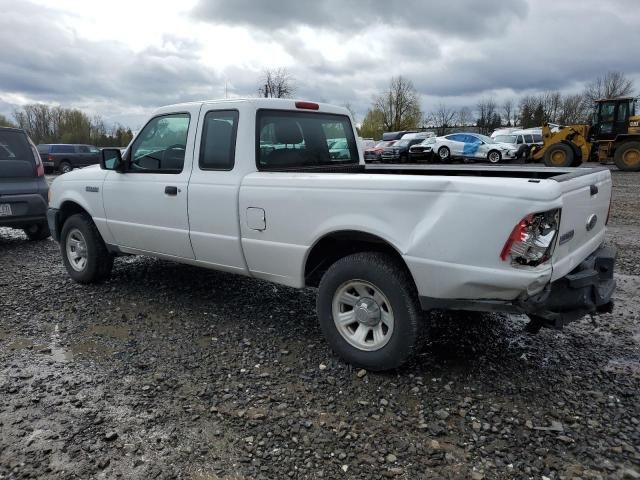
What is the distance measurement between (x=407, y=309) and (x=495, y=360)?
0.96 m

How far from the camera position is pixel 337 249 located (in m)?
3.77

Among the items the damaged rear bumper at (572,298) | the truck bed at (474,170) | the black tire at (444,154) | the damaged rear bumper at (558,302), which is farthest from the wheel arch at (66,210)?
the black tire at (444,154)

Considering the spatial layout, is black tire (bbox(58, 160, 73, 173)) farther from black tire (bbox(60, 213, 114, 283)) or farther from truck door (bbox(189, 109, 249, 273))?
truck door (bbox(189, 109, 249, 273))

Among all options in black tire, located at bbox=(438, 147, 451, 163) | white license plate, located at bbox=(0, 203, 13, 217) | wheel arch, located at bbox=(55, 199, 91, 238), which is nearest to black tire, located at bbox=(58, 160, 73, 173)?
black tire, located at bbox=(438, 147, 451, 163)

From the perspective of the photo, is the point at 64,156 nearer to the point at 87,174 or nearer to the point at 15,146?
the point at 15,146

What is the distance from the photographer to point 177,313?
4.74 meters

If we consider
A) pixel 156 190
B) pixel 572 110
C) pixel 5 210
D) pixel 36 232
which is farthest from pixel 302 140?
pixel 572 110

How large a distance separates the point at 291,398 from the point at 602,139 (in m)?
22.2

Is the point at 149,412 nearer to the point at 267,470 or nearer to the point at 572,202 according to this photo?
the point at 267,470

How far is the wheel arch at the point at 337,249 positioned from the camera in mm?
3348

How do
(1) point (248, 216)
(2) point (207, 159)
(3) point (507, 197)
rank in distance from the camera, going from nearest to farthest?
1. (3) point (507, 197)
2. (1) point (248, 216)
3. (2) point (207, 159)

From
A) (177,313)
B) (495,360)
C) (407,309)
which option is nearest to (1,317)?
(177,313)

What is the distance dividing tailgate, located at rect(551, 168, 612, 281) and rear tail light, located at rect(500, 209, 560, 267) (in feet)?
0.34

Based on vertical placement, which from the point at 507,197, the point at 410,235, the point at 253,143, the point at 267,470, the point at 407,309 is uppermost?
the point at 253,143
